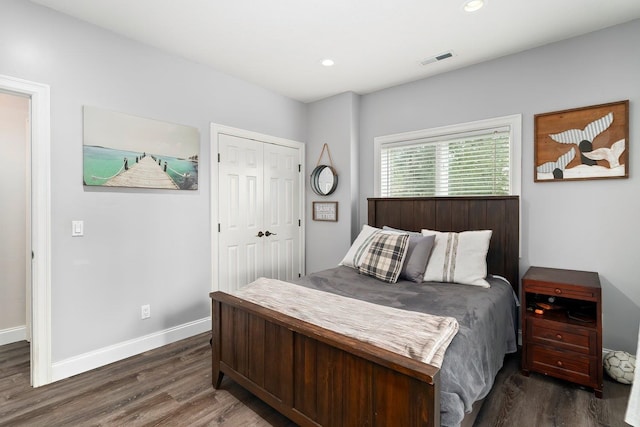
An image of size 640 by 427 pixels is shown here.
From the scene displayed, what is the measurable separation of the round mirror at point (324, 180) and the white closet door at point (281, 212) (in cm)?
25

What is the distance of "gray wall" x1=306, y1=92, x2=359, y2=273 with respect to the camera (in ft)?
12.4

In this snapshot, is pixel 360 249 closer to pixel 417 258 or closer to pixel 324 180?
pixel 417 258

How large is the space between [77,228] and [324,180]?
2.54 meters

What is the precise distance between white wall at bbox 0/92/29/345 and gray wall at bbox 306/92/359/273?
115 inches

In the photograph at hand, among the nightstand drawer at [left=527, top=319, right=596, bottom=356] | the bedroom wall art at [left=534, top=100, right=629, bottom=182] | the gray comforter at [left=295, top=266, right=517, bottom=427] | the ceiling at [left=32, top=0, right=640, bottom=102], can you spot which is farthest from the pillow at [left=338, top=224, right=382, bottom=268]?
the ceiling at [left=32, top=0, right=640, bottom=102]

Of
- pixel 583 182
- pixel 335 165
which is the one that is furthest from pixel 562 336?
pixel 335 165

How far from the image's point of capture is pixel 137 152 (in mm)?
2621

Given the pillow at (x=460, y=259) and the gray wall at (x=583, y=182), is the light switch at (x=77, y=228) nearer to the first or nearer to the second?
the pillow at (x=460, y=259)

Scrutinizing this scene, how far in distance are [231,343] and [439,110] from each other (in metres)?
2.94

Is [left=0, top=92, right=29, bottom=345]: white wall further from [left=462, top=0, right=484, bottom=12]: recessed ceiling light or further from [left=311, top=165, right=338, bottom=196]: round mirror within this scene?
[left=462, top=0, right=484, bottom=12]: recessed ceiling light

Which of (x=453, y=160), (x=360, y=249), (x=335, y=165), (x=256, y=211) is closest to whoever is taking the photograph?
(x=360, y=249)

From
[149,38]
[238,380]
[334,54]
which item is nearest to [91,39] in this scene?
[149,38]

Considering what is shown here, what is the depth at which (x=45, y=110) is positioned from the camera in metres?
2.20

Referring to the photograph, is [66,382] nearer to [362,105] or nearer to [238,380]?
[238,380]
